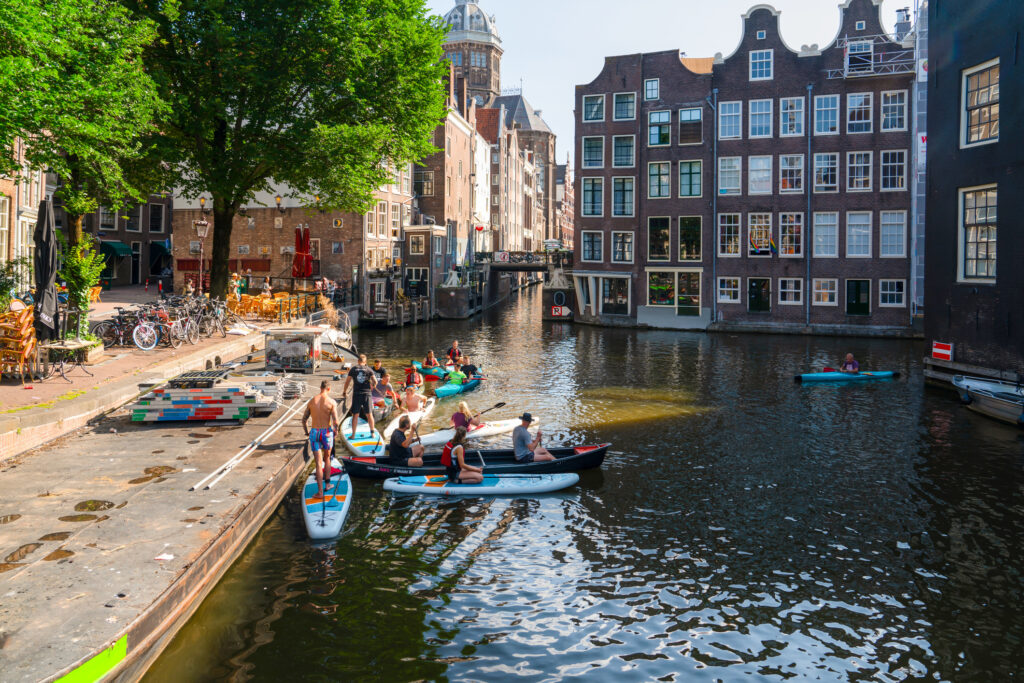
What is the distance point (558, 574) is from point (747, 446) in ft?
33.1

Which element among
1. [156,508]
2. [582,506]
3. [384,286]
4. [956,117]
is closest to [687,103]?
[384,286]

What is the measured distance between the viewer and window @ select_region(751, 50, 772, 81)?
53188 mm

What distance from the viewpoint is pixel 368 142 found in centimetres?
3045

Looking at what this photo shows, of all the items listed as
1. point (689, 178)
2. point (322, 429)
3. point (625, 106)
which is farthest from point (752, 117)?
point (322, 429)

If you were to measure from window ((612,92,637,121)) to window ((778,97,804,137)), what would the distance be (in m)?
9.71

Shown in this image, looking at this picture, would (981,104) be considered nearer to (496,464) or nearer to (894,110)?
(496,464)

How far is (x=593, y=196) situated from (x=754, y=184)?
11182 mm

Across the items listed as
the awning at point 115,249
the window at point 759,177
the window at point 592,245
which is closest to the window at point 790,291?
the window at point 759,177

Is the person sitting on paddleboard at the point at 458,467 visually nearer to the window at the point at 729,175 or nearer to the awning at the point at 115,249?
the window at the point at 729,175

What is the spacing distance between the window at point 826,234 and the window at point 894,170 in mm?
3512

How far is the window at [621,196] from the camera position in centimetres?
5706

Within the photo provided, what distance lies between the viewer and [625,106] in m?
56.8

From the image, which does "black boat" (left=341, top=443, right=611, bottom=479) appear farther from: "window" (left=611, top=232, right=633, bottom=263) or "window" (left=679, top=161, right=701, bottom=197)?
"window" (left=611, top=232, right=633, bottom=263)

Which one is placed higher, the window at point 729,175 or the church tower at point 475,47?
the church tower at point 475,47
